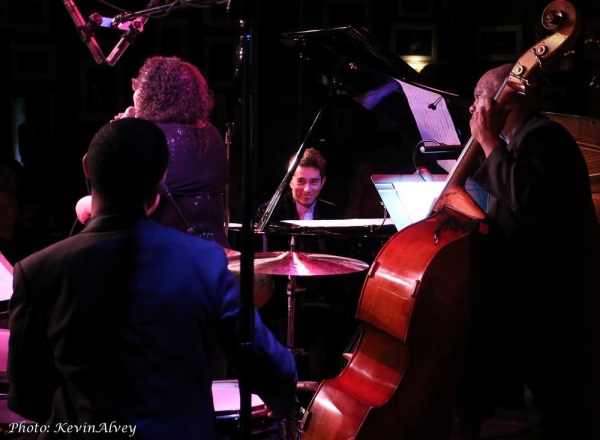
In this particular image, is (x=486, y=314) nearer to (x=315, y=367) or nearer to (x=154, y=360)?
(x=154, y=360)

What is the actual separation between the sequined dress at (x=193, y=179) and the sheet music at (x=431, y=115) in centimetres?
107

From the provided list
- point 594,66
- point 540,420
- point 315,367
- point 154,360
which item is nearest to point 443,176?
Result: point 540,420

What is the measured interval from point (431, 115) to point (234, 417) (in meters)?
1.94

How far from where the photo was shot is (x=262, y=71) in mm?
5984

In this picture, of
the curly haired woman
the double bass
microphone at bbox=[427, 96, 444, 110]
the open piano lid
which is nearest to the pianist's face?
the open piano lid

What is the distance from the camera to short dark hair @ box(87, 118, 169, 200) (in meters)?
1.69

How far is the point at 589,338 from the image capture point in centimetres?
271

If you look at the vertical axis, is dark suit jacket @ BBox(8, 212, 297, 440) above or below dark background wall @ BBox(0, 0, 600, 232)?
below

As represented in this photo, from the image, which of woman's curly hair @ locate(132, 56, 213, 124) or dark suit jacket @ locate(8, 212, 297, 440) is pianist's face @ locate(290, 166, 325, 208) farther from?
dark suit jacket @ locate(8, 212, 297, 440)

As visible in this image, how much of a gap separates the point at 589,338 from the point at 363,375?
0.83 meters

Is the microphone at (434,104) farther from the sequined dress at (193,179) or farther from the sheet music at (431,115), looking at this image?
the sequined dress at (193,179)

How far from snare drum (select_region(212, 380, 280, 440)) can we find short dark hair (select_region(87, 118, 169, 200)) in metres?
0.94

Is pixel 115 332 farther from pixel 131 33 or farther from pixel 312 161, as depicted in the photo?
pixel 312 161

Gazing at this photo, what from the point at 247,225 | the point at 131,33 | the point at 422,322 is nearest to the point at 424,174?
the point at 422,322
